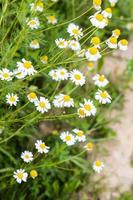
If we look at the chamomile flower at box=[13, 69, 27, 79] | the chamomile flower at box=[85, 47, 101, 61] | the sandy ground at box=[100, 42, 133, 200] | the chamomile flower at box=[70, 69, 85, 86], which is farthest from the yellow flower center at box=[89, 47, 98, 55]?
Result: the sandy ground at box=[100, 42, 133, 200]

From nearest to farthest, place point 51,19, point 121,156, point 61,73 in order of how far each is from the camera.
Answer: point 61,73 < point 51,19 < point 121,156

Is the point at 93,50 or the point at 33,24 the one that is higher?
the point at 33,24

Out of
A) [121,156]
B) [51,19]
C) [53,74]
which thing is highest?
[51,19]

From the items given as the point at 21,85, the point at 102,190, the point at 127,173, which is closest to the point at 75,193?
the point at 102,190

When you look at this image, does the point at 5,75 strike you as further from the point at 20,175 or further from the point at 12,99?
the point at 20,175

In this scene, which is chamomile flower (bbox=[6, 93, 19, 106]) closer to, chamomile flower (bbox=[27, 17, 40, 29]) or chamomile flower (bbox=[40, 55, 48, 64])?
chamomile flower (bbox=[40, 55, 48, 64])

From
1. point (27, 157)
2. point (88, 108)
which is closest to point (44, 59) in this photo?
point (88, 108)

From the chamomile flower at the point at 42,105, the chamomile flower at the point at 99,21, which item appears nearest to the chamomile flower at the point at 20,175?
the chamomile flower at the point at 42,105

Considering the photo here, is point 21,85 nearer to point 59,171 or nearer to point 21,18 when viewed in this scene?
point 21,18
